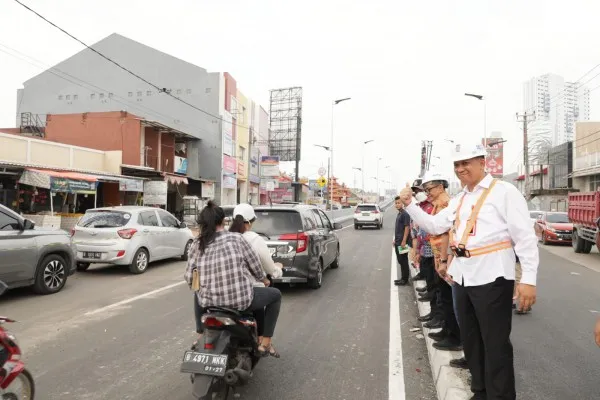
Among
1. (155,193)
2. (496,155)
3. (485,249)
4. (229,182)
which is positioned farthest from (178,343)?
(496,155)

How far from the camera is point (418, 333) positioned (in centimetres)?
545

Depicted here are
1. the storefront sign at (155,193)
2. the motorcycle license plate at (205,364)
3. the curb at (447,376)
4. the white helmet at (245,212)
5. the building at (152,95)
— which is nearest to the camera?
the motorcycle license plate at (205,364)

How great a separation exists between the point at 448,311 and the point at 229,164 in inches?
1192

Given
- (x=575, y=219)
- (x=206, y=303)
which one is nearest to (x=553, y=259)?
(x=575, y=219)

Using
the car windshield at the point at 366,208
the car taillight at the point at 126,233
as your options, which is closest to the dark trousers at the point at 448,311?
the car taillight at the point at 126,233

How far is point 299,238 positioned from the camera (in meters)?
7.40

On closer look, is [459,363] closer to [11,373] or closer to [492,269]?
[492,269]

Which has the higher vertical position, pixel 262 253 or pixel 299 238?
pixel 262 253

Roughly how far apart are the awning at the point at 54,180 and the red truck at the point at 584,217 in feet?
59.8

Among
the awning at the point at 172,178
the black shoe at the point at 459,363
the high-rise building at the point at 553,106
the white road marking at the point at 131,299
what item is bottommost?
the white road marking at the point at 131,299

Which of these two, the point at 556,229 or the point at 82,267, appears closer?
the point at 82,267

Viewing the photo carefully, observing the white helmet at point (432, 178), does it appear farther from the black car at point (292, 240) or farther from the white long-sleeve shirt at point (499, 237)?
the black car at point (292, 240)

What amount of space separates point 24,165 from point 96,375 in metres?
14.5

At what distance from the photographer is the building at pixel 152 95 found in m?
32.1
